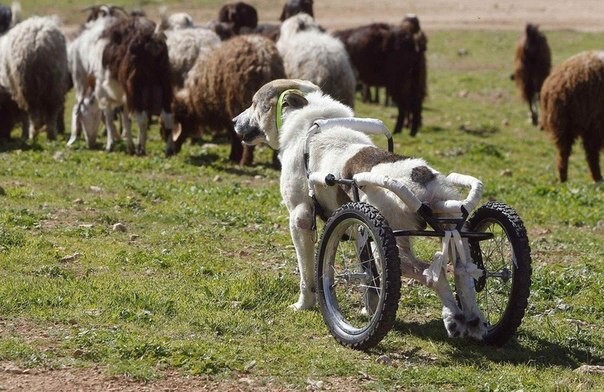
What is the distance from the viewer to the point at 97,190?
1113 centimetres

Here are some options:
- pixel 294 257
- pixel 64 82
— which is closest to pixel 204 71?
pixel 64 82

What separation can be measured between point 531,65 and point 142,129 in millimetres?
9636

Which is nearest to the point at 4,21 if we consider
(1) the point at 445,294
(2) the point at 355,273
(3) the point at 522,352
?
(2) the point at 355,273

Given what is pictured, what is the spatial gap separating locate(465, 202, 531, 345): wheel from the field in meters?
0.20

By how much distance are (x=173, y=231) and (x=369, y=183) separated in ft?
11.9

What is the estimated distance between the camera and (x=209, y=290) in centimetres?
734

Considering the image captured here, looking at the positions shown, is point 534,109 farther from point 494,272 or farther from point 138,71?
point 494,272

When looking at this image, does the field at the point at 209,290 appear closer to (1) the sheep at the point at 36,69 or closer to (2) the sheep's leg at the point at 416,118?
(1) the sheep at the point at 36,69

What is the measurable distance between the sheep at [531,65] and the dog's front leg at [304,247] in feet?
45.9

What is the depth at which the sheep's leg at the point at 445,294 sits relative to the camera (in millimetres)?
5945

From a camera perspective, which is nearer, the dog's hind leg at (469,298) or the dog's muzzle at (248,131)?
the dog's hind leg at (469,298)

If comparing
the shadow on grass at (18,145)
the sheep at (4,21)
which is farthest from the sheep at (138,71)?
the sheep at (4,21)

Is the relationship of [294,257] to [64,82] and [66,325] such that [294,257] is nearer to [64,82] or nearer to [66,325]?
[66,325]

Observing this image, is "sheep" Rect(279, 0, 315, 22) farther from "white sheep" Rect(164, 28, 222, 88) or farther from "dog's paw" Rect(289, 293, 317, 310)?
"dog's paw" Rect(289, 293, 317, 310)
